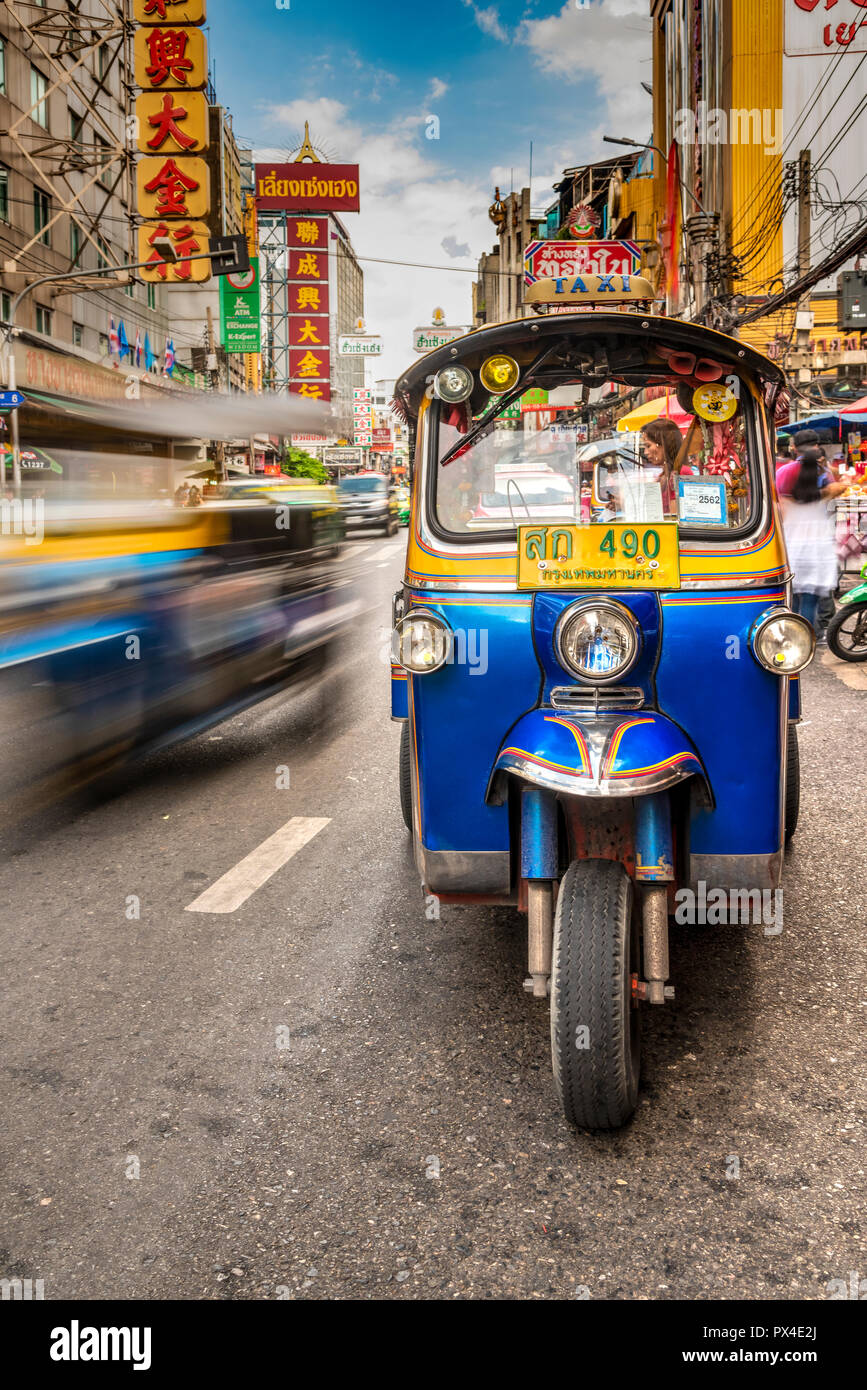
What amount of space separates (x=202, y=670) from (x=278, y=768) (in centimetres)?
83

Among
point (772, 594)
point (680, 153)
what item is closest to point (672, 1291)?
point (772, 594)

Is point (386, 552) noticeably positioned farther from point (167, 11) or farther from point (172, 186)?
point (167, 11)

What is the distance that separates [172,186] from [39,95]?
1017 centimetres

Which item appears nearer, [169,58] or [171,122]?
[169,58]

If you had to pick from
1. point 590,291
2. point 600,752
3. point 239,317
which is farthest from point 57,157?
point 600,752

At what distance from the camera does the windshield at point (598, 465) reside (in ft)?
12.1

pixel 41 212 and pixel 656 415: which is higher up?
pixel 41 212

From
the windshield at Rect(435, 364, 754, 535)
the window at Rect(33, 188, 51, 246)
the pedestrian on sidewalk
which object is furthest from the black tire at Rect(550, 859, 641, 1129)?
the window at Rect(33, 188, 51, 246)

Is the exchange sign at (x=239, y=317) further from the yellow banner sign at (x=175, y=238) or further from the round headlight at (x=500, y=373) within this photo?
the round headlight at (x=500, y=373)

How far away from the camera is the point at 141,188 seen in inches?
876

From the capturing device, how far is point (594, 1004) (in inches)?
111
